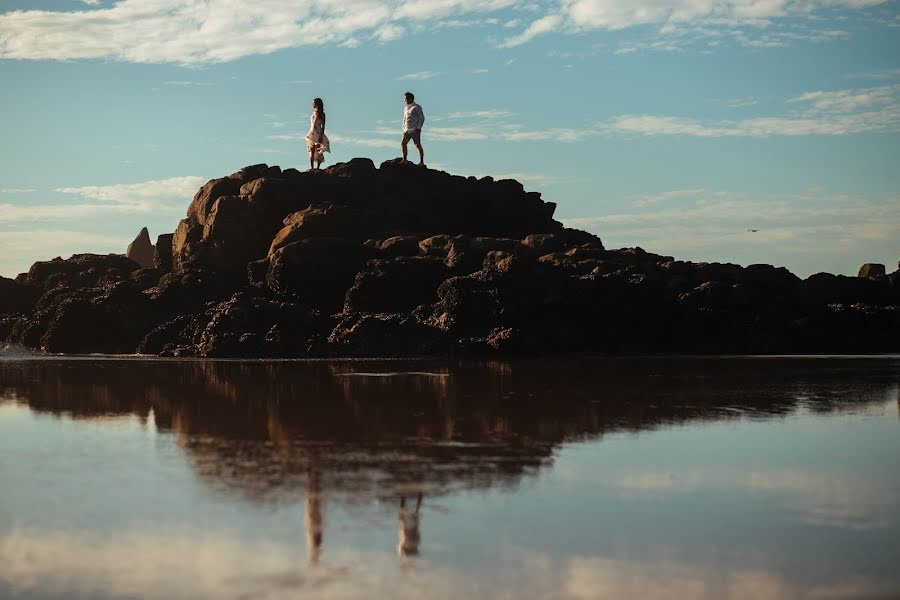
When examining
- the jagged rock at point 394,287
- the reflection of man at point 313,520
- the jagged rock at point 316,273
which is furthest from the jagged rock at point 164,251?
the reflection of man at point 313,520

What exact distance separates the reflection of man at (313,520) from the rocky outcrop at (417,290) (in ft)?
64.6

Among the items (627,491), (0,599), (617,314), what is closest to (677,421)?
(627,491)

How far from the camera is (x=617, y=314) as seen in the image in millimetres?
31688

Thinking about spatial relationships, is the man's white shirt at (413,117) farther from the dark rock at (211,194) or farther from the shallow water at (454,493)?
the shallow water at (454,493)

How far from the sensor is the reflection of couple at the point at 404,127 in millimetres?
37375

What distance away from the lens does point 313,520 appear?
30.3ft

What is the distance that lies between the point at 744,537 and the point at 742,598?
5.50ft

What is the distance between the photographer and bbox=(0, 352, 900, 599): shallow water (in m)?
7.61

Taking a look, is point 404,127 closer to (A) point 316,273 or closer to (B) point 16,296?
(A) point 316,273

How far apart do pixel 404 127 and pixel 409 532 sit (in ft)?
99.9

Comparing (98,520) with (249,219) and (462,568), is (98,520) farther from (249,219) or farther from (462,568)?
(249,219)

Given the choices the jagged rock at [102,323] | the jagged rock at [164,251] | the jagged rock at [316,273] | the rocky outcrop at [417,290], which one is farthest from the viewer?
the jagged rock at [164,251]

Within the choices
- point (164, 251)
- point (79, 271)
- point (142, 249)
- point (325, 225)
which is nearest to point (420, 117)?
point (325, 225)

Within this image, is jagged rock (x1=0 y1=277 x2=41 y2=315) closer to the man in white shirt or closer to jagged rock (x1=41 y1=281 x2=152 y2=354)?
jagged rock (x1=41 y1=281 x2=152 y2=354)
